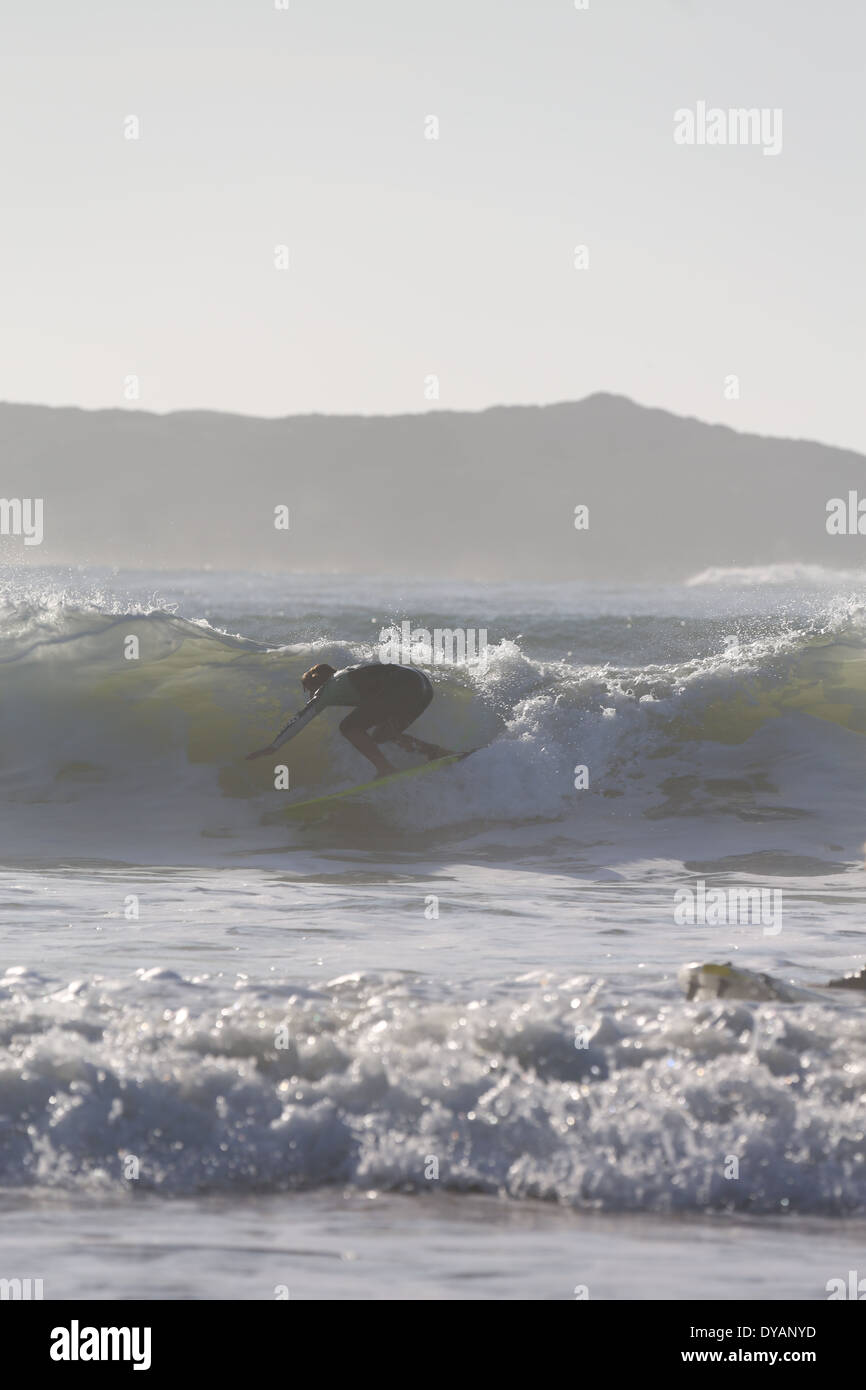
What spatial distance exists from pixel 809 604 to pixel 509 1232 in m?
23.2

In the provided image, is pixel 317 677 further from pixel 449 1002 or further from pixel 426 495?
pixel 426 495

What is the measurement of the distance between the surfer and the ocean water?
20.7 inches

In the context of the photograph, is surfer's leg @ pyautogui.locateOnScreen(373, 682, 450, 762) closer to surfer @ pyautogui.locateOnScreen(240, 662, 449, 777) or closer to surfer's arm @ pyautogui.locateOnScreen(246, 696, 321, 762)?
surfer @ pyautogui.locateOnScreen(240, 662, 449, 777)

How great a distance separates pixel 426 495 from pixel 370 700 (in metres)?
130

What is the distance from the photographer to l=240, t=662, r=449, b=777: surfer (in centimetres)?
1295

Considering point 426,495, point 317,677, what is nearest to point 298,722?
point 317,677

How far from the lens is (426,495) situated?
14150cm

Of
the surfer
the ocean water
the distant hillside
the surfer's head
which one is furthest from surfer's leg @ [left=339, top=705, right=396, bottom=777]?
the distant hillside

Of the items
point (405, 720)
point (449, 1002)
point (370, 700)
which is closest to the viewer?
point (449, 1002)

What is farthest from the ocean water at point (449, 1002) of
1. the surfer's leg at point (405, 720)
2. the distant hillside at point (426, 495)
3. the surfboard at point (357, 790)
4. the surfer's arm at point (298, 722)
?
the distant hillside at point (426, 495)

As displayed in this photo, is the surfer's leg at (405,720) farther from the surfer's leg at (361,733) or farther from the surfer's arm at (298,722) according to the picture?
the surfer's arm at (298,722)

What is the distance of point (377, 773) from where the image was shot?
14016mm

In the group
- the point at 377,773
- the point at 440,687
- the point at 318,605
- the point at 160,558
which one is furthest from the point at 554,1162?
the point at 160,558
